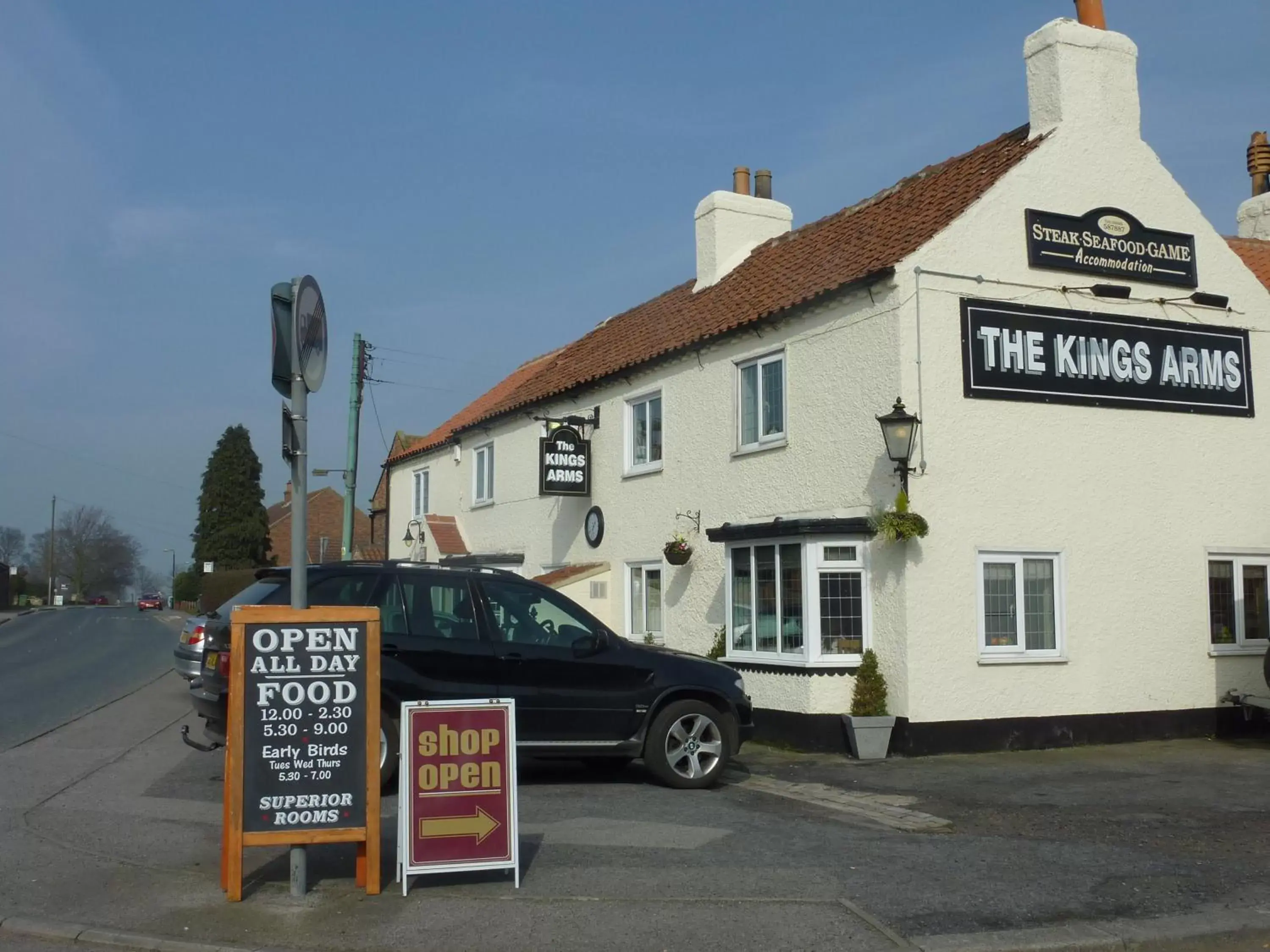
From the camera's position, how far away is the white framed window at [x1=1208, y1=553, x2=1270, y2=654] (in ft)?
46.3

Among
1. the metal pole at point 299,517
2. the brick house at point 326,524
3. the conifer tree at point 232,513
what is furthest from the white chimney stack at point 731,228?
the conifer tree at point 232,513

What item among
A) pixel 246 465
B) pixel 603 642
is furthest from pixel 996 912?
pixel 246 465

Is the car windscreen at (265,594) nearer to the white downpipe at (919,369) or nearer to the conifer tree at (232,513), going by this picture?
the white downpipe at (919,369)

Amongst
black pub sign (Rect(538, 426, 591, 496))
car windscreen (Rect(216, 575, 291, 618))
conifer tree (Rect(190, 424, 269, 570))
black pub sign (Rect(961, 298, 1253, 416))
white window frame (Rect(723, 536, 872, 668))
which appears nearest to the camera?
car windscreen (Rect(216, 575, 291, 618))

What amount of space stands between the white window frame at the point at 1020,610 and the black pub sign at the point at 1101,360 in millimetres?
1648

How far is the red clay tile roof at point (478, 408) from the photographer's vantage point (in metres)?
26.6

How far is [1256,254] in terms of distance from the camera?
59.3 ft

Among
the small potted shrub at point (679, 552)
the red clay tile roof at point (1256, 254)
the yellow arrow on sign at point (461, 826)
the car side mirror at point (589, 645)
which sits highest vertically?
the red clay tile roof at point (1256, 254)

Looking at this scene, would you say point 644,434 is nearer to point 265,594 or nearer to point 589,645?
point 589,645

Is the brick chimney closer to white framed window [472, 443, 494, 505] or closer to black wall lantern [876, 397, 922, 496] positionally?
black wall lantern [876, 397, 922, 496]

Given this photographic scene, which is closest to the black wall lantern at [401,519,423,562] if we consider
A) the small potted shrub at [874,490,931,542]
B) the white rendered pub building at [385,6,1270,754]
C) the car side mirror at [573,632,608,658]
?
the white rendered pub building at [385,6,1270,754]

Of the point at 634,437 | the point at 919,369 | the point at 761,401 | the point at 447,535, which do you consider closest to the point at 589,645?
the point at 919,369

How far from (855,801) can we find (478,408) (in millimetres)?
19407

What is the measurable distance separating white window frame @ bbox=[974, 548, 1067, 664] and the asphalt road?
9.79 m
